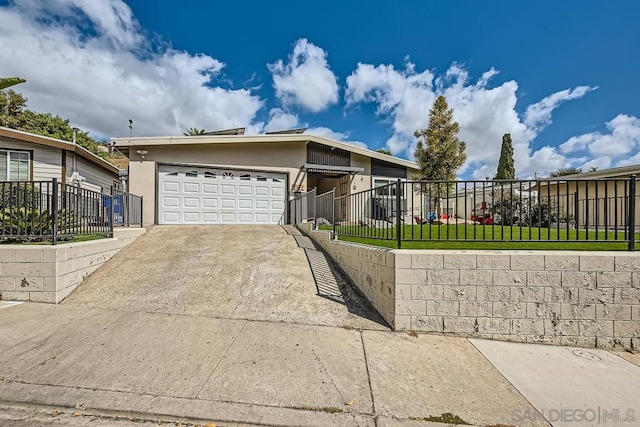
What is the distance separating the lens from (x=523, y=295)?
12.9ft

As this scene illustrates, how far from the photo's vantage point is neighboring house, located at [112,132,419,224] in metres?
10.9

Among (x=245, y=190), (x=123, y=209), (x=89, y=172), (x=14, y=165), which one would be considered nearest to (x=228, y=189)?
(x=245, y=190)

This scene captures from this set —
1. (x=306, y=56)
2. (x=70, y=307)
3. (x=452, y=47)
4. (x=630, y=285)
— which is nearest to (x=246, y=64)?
(x=306, y=56)

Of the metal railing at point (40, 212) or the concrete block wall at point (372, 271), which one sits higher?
the metal railing at point (40, 212)

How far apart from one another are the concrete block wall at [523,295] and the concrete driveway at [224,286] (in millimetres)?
808

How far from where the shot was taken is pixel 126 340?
11.5 feet

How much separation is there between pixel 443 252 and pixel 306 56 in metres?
12.7

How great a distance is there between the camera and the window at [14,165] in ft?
32.9

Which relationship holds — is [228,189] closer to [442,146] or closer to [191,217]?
[191,217]

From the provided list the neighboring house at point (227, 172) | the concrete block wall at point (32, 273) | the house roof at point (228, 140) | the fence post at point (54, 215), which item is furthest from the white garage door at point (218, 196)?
the concrete block wall at point (32, 273)

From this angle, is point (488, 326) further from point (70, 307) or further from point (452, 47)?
point (452, 47)

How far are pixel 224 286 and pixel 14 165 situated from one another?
1074cm

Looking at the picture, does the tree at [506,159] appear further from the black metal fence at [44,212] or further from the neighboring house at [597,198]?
the black metal fence at [44,212]

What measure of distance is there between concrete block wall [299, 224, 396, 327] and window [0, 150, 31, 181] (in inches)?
459
